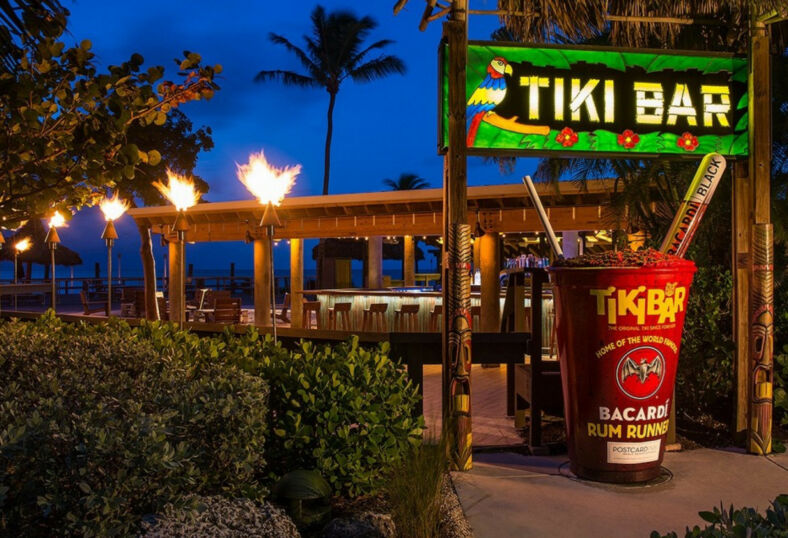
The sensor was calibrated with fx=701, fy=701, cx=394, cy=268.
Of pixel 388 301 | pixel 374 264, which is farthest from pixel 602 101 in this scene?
pixel 374 264

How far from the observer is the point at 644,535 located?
3568 millimetres

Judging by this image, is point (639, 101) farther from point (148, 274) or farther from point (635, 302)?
point (148, 274)

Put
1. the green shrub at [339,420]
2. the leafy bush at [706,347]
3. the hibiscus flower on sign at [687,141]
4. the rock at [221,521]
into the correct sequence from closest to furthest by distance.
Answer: the rock at [221,521] → the green shrub at [339,420] → the hibiscus flower on sign at [687,141] → the leafy bush at [706,347]

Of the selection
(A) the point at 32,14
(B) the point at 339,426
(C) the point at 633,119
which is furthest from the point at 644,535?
(A) the point at 32,14

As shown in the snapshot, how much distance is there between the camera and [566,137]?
5.08 m

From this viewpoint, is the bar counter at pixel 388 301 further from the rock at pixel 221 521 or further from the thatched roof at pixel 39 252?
the thatched roof at pixel 39 252

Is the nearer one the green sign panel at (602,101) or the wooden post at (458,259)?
the wooden post at (458,259)

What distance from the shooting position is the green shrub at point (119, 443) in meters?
2.40

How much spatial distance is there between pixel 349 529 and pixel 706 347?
377cm

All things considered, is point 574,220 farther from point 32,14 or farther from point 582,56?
point 32,14

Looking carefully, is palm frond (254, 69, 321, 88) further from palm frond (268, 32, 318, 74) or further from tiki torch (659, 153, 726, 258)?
tiki torch (659, 153, 726, 258)

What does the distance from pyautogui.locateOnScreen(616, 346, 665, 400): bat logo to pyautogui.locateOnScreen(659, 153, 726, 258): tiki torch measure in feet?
2.33

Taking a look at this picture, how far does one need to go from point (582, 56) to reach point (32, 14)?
3550 millimetres

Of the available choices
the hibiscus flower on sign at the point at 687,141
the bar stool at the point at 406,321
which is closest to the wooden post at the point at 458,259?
the hibiscus flower on sign at the point at 687,141
